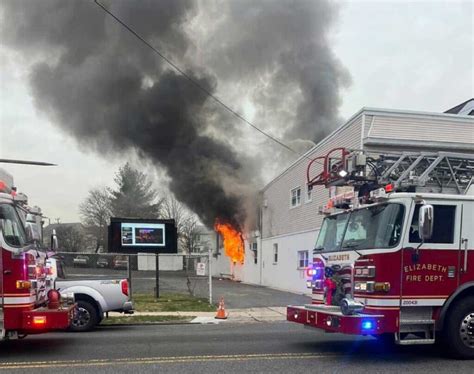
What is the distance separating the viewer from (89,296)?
33.7 ft

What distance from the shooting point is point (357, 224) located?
25.0 feet

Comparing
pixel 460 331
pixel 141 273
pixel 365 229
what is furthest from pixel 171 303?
pixel 460 331

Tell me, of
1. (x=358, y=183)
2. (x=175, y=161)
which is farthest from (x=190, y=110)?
(x=358, y=183)

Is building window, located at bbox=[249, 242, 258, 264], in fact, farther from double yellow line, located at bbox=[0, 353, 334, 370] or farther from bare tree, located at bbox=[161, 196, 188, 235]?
bare tree, located at bbox=[161, 196, 188, 235]

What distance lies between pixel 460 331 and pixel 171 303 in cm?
967

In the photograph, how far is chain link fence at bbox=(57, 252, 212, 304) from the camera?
11812 mm

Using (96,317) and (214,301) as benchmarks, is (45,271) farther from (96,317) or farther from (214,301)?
(214,301)

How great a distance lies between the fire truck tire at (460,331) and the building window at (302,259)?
14.5 meters

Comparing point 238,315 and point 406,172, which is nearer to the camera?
point 406,172

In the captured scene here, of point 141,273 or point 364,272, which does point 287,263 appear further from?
point 364,272

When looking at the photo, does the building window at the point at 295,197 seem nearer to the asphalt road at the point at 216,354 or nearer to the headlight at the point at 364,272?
the asphalt road at the point at 216,354

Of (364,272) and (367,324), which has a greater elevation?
(364,272)

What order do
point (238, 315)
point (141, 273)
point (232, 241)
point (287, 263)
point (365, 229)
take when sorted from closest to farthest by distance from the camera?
point (365, 229) → point (238, 315) → point (141, 273) → point (287, 263) → point (232, 241)

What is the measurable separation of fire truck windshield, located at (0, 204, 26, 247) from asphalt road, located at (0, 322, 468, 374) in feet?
5.20
